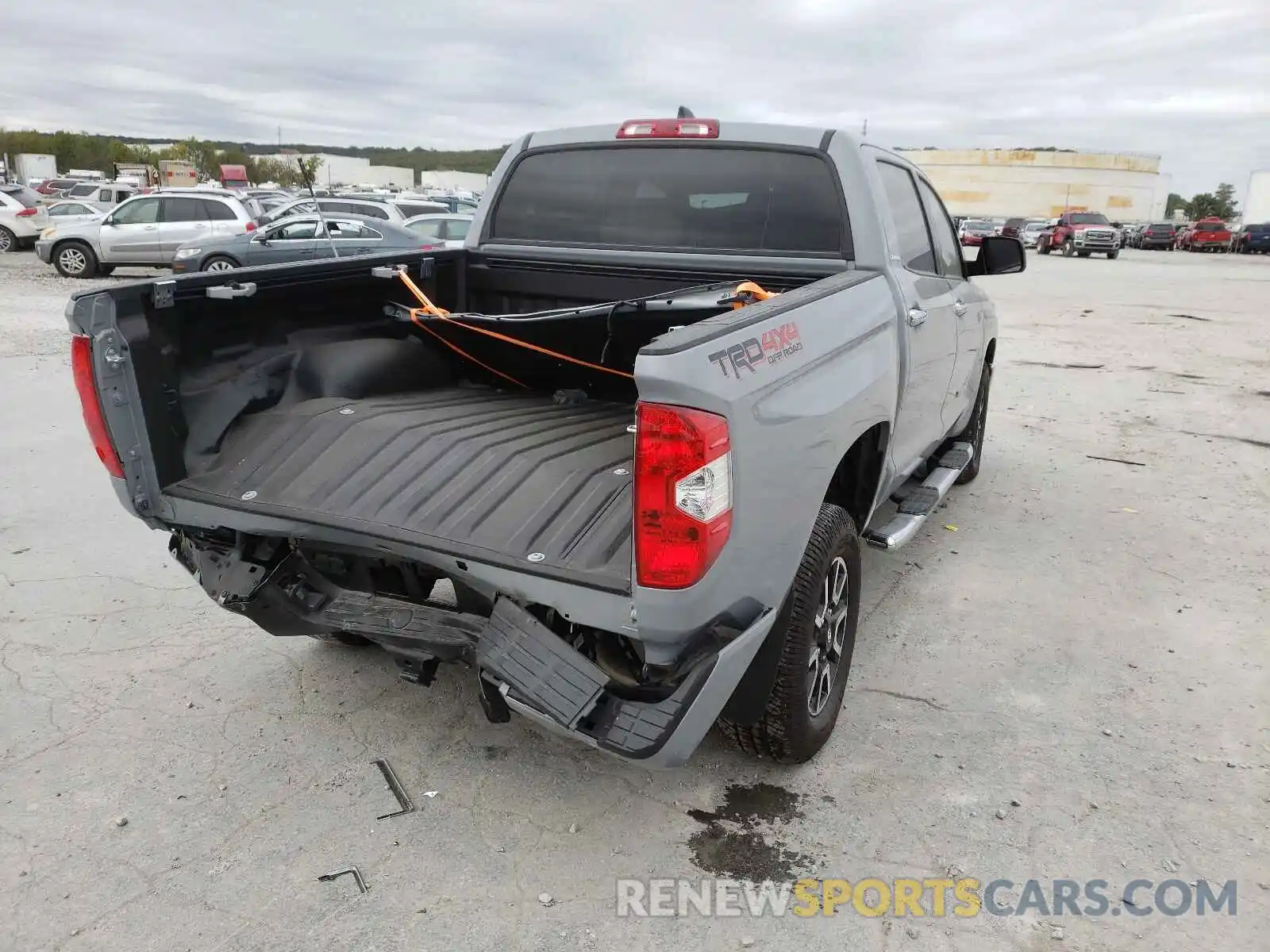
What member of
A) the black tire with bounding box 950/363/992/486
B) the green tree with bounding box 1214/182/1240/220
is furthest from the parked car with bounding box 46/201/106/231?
the green tree with bounding box 1214/182/1240/220

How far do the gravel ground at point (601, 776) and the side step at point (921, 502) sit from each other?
475 mm

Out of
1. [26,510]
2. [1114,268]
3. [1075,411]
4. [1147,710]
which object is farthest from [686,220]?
[1114,268]

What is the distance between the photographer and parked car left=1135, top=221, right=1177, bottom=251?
47.5 metres

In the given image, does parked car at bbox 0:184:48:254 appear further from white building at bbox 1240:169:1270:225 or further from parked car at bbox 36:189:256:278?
white building at bbox 1240:169:1270:225

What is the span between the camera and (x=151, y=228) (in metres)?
18.0

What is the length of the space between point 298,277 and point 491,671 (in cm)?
184

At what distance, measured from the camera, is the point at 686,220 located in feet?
13.5

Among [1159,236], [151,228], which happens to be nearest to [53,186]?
[151,228]

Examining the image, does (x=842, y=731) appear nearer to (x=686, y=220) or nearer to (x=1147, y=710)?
(x=1147, y=710)

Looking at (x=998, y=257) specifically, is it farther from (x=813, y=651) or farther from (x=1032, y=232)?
(x=1032, y=232)

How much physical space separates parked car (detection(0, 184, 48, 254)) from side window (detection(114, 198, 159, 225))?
7715mm

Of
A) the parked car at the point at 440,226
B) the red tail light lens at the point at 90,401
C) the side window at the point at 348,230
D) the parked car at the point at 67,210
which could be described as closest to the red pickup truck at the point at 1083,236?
the parked car at the point at 440,226
